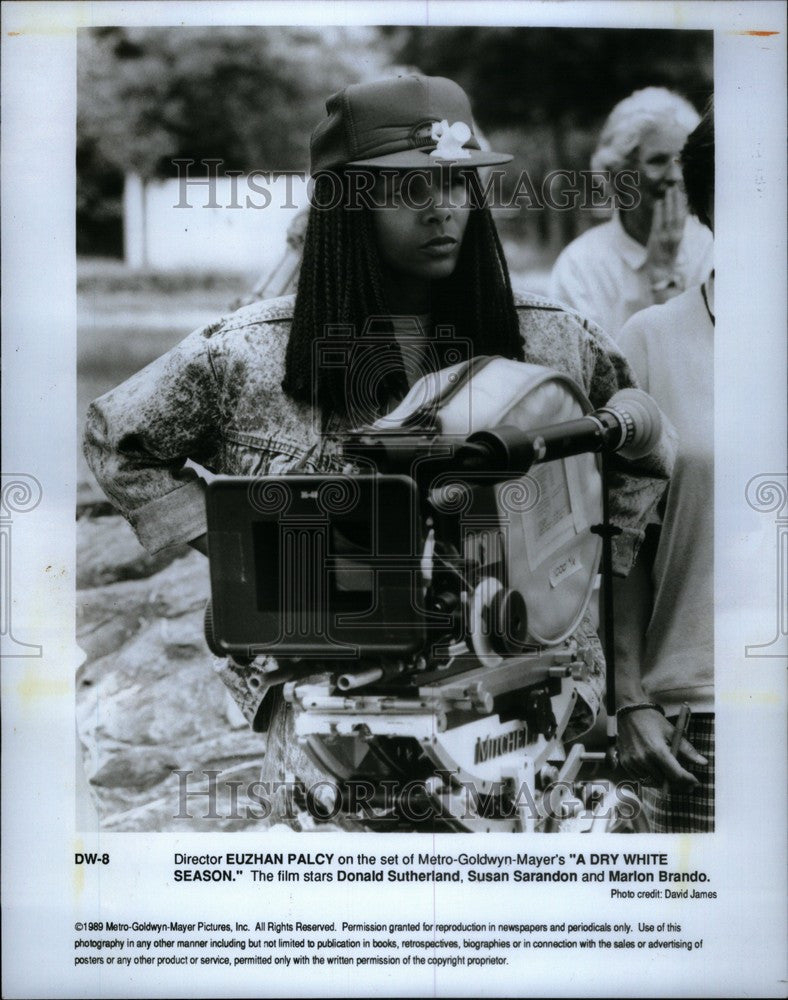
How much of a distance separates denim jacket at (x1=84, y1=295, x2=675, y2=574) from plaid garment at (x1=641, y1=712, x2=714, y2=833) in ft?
2.39

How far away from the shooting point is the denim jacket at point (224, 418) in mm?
3605

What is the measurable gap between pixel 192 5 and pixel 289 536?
1.50 m

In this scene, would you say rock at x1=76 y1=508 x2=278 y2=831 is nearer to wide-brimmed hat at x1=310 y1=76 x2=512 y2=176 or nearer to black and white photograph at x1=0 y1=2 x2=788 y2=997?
black and white photograph at x1=0 y1=2 x2=788 y2=997

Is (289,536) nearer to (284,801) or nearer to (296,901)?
(284,801)

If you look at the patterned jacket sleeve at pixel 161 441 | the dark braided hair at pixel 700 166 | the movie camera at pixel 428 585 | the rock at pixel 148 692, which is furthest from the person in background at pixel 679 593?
the patterned jacket sleeve at pixel 161 441

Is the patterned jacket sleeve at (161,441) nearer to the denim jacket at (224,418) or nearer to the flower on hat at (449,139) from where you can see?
the denim jacket at (224,418)

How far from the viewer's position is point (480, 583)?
3479 millimetres

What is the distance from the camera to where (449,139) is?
11.8 ft

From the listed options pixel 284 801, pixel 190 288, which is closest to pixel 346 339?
pixel 190 288

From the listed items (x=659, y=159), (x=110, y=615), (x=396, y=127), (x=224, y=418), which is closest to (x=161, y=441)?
(x=224, y=418)

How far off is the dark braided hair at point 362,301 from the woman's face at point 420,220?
28mm

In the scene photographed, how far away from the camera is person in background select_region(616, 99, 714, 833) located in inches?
146

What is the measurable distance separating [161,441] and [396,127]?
1.07 meters

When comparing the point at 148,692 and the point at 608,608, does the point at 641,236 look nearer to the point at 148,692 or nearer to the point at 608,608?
the point at 608,608
